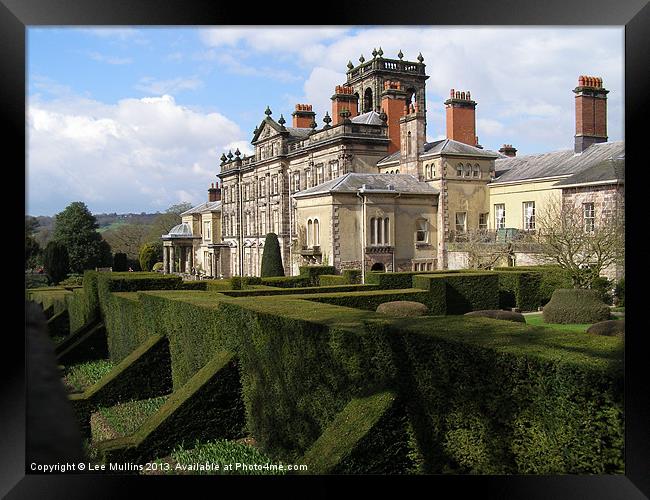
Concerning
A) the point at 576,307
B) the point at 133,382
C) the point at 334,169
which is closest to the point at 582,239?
the point at 576,307

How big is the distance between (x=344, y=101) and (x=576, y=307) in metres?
18.6

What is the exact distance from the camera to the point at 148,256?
20.2 meters

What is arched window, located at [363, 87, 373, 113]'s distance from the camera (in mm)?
31172

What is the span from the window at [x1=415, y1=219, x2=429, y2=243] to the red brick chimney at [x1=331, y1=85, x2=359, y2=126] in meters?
7.61

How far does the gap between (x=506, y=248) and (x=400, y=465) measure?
56.1 ft

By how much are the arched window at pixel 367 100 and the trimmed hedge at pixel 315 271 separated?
11.2 metres

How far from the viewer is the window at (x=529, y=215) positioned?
73.7 feet

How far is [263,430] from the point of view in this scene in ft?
29.0

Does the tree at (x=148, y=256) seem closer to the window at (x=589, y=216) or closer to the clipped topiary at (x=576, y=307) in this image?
the clipped topiary at (x=576, y=307)

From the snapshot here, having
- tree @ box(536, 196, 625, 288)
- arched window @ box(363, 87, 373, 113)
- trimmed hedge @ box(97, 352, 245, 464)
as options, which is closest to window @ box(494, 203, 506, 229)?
tree @ box(536, 196, 625, 288)

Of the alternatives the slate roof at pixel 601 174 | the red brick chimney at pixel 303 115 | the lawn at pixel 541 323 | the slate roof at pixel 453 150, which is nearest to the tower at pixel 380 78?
the slate roof at pixel 453 150

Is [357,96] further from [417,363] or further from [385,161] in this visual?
[417,363]

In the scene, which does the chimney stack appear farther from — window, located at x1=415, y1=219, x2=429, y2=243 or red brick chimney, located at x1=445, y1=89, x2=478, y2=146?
window, located at x1=415, y1=219, x2=429, y2=243
